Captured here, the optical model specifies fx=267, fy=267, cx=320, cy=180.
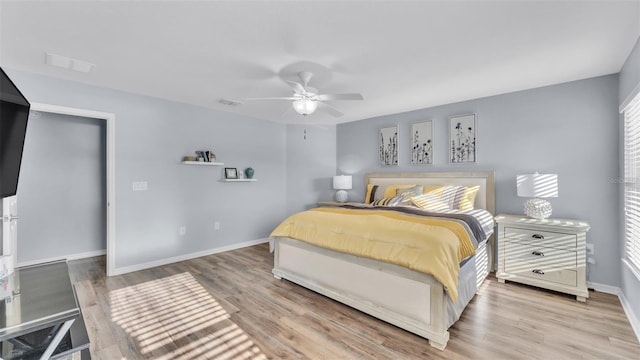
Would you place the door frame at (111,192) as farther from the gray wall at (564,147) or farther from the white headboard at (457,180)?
the gray wall at (564,147)

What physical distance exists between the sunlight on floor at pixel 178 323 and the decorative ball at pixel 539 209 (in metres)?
3.19

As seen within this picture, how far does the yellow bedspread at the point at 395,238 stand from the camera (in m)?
2.05

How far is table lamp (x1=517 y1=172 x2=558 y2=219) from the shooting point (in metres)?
2.95

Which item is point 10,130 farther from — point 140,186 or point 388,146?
point 388,146

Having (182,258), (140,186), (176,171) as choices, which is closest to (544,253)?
(182,258)

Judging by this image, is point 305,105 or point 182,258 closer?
point 305,105

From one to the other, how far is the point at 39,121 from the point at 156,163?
6.06 ft

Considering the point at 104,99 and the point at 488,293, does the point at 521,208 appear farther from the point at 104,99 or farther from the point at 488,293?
the point at 104,99

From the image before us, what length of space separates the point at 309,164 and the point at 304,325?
365cm

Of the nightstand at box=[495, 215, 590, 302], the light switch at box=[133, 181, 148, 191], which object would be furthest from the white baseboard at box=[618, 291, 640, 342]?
the light switch at box=[133, 181, 148, 191]

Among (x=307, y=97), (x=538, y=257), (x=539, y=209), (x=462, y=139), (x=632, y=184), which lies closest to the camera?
(x=632, y=184)

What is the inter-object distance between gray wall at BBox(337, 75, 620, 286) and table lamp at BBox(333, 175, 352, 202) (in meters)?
1.70

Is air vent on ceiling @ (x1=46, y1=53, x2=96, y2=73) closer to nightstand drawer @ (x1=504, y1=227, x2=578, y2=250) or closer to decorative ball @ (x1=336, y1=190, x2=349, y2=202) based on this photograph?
decorative ball @ (x1=336, y1=190, x2=349, y2=202)

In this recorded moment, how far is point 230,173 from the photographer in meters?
4.69
